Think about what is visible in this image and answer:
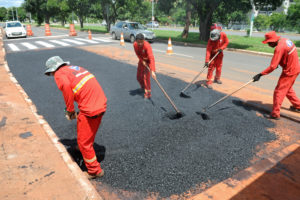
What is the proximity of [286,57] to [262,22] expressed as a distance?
39992mm

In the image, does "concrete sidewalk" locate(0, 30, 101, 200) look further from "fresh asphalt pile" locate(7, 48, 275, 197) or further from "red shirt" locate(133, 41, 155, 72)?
"red shirt" locate(133, 41, 155, 72)

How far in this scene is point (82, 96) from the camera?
2646 millimetres

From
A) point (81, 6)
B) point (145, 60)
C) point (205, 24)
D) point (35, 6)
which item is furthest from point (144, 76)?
point (35, 6)

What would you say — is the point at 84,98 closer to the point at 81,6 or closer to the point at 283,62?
the point at 283,62

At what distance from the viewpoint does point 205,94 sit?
5.96 metres

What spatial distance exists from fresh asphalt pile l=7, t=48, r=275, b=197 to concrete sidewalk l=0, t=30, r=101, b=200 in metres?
0.32

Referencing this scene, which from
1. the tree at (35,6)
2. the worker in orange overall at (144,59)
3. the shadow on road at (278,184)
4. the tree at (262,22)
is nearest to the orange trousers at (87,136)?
the shadow on road at (278,184)

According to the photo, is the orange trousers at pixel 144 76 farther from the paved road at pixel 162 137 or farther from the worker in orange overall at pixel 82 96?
the worker in orange overall at pixel 82 96

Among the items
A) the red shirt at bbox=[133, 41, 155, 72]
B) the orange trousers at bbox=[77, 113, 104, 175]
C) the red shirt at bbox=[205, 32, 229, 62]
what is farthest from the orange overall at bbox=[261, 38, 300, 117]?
the orange trousers at bbox=[77, 113, 104, 175]

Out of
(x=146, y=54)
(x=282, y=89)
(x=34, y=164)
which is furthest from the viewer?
(x=146, y=54)

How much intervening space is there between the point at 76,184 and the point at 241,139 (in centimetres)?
274

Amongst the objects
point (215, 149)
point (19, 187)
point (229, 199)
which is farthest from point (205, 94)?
point (19, 187)

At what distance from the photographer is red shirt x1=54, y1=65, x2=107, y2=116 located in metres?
2.56

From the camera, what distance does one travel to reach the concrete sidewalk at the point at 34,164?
256cm
